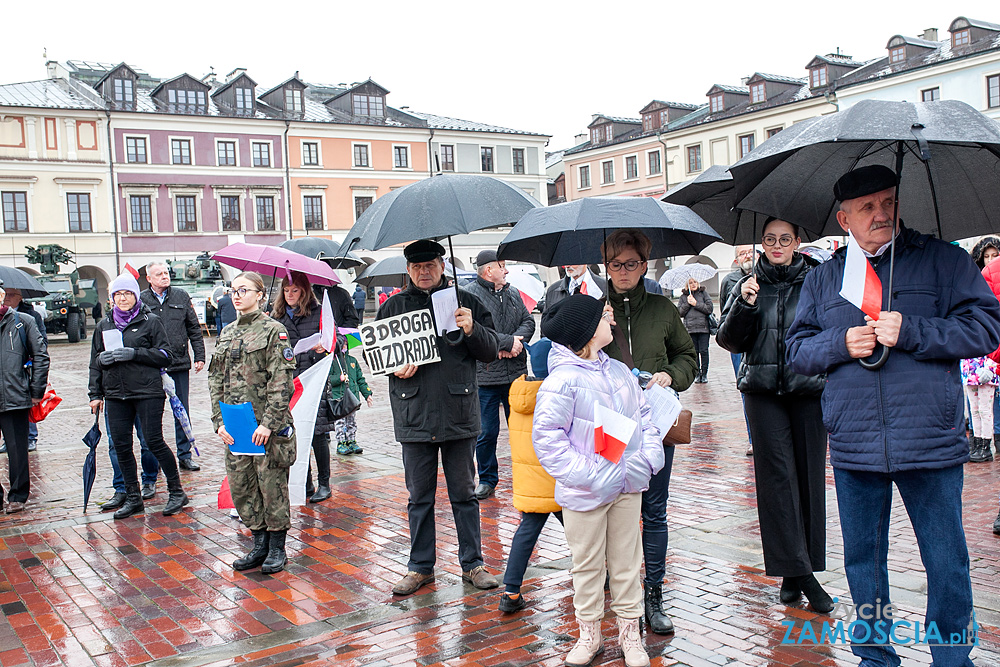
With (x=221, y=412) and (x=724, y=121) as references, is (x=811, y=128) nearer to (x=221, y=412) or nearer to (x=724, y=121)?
(x=221, y=412)

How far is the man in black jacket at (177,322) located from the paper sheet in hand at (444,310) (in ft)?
15.0

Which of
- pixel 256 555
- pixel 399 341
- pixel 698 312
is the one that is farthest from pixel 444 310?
pixel 698 312

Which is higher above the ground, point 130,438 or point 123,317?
point 123,317

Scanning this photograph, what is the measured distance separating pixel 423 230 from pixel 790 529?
7.96 feet

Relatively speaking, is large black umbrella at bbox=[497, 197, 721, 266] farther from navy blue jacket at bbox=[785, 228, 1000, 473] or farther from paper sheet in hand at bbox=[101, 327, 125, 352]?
paper sheet in hand at bbox=[101, 327, 125, 352]

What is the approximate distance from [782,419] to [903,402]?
4.26 ft

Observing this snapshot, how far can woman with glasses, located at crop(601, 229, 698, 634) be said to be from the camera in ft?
14.2

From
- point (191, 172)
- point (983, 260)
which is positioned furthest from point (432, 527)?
point (191, 172)

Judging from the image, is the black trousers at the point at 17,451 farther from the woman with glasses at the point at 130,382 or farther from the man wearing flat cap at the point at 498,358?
the man wearing flat cap at the point at 498,358

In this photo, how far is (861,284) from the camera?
331cm

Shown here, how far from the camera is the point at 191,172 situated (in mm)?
48469

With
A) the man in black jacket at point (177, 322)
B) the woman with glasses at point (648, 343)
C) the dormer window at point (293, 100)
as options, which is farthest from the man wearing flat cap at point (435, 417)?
the dormer window at point (293, 100)

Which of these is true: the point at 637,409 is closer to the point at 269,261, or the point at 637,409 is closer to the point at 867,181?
A: the point at 867,181

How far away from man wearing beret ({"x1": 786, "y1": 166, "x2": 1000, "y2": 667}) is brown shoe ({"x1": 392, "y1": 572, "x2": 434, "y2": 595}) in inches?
96.2
